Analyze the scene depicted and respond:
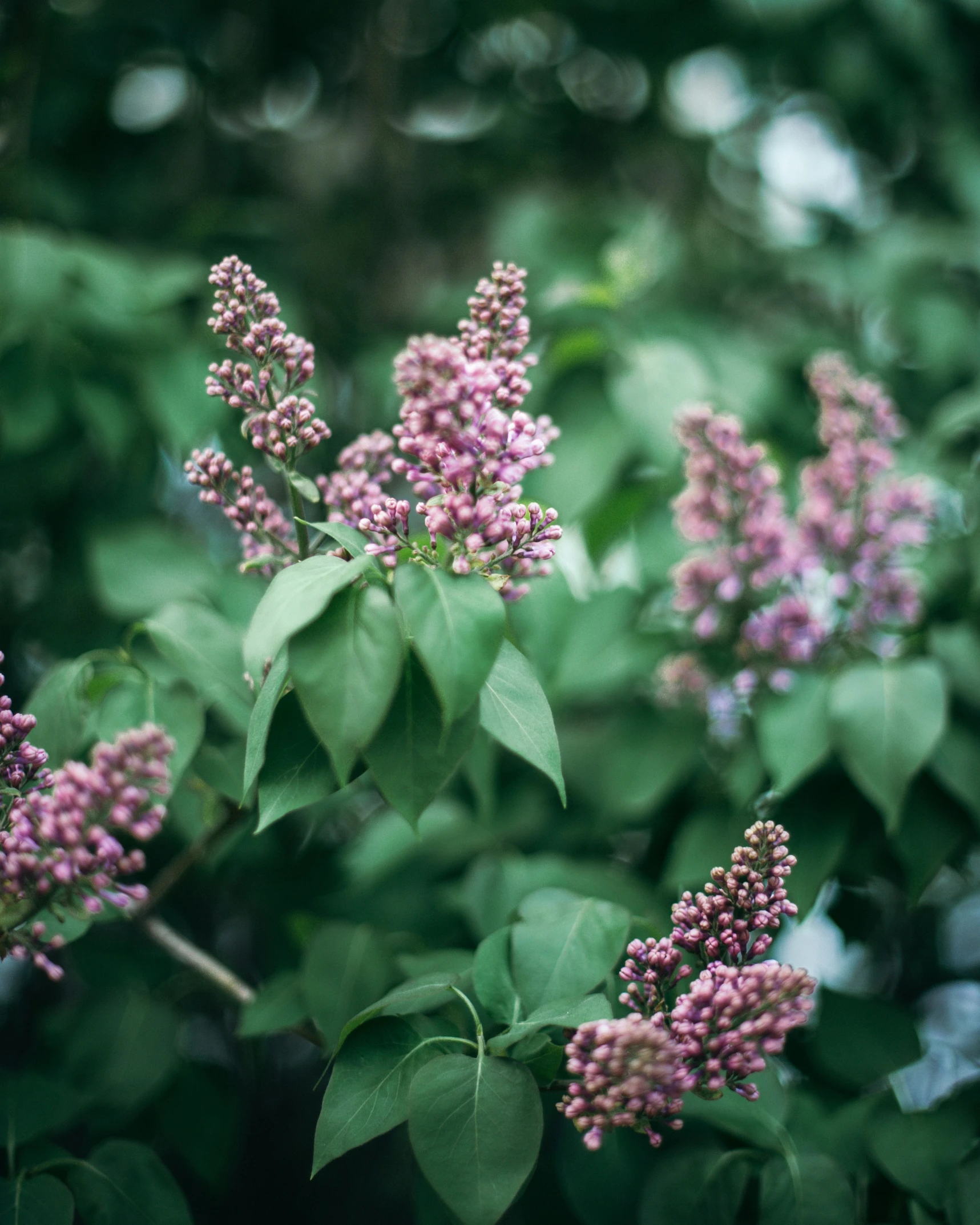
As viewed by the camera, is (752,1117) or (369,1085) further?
(752,1117)

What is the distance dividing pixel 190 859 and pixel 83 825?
0.35 meters

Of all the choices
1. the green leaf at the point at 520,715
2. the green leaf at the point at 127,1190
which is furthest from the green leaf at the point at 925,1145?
the green leaf at the point at 127,1190

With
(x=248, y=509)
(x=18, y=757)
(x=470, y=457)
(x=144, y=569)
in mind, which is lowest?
(x=144, y=569)

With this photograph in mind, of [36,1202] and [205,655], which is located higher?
[205,655]

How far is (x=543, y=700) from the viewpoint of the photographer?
2.59 feet

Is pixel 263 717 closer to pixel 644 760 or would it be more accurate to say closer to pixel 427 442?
pixel 427 442

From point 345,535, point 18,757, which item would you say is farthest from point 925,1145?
point 18,757

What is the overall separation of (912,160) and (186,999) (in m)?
2.80

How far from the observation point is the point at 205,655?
3.35ft

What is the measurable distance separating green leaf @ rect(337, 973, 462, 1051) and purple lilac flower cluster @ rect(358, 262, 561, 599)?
1.27 ft

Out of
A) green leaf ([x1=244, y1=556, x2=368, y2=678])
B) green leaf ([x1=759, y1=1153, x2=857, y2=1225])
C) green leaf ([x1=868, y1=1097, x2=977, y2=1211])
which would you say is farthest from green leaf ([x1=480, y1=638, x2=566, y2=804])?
green leaf ([x1=868, y1=1097, x2=977, y2=1211])

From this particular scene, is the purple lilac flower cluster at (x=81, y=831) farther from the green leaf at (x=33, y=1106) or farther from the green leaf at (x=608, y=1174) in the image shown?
the green leaf at (x=608, y=1174)

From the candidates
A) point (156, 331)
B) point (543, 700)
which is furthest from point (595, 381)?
point (543, 700)

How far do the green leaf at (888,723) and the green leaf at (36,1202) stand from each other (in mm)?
982
